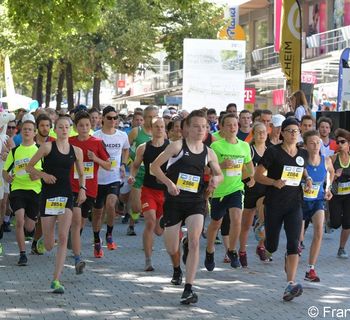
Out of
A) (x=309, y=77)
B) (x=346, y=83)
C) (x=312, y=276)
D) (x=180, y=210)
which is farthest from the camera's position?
(x=309, y=77)

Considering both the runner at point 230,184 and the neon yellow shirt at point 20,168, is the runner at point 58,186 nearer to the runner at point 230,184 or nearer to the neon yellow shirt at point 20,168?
the runner at point 230,184

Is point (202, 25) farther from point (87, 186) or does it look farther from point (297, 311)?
point (297, 311)

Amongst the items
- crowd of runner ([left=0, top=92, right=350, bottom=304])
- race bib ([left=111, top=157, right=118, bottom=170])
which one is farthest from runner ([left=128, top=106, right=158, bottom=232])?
race bib ([left=111, top=157, right=118, bottom=170])

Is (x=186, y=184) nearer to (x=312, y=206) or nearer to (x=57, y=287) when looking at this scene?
(x=57, y=287)

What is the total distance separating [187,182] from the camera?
9055mm

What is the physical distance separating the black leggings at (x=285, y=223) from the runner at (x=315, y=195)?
0.67 meters

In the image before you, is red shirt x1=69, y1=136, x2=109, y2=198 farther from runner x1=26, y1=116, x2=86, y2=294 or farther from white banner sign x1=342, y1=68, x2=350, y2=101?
white banner sign x1=342, y1=68, x2=350, y2=101

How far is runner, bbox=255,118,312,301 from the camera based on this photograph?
9.27 metres

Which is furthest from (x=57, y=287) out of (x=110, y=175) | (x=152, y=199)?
(x=110, y=175)

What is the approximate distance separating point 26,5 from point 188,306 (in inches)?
427

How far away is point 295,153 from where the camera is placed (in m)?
9.48

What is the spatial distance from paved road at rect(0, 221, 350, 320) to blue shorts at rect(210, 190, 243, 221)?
665mm

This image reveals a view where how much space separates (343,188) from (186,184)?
12.6ft

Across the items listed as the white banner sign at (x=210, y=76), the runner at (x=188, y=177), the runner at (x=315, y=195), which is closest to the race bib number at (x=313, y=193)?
the runner at (x=315, y=195)
